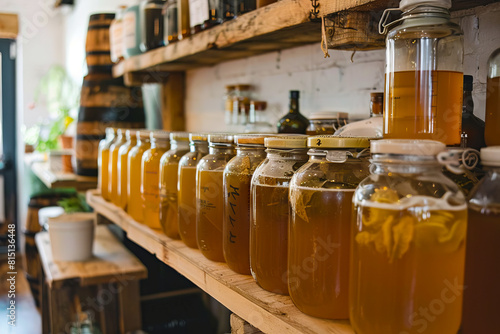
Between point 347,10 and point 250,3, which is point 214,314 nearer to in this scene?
point 250,3

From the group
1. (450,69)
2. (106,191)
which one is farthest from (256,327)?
(106,191)

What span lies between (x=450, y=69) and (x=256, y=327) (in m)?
0.50

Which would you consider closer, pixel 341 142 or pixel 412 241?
pixel 412 241

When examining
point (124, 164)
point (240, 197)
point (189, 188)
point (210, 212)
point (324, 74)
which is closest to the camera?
point (240, 197)

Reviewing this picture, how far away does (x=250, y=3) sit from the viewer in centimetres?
119

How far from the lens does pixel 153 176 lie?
4.32 feet

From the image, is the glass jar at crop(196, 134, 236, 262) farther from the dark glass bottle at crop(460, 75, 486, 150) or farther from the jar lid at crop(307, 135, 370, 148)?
the dark glass bottle at crop(460, 75, 486, 150)

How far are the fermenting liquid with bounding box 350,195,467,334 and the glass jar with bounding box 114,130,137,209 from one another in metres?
1.11

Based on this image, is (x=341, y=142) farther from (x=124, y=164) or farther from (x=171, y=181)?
(x=124, y=164)

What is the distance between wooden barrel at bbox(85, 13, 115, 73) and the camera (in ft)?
8.19

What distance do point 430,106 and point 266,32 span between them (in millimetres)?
438

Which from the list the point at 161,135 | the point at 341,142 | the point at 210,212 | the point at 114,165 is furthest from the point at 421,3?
the point at 114,165

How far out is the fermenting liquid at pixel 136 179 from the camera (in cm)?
144

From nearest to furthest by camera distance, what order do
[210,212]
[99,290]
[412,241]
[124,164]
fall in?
1. [412,241]
2. [210,212]
3. [124,164]
4. [99,290]
